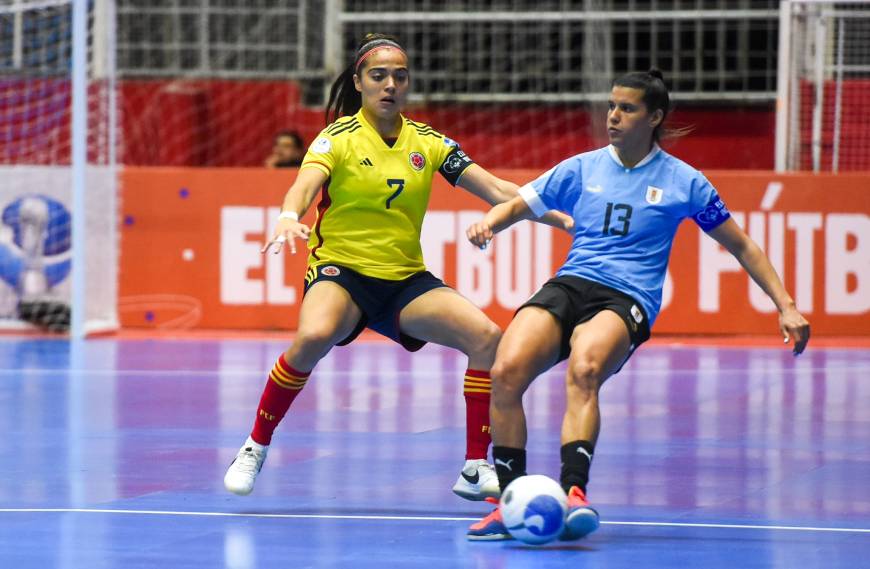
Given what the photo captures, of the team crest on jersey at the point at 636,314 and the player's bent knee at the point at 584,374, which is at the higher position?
the team crest on jersey at the point at 636,314

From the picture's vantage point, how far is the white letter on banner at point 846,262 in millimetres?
14562

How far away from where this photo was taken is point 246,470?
22.1ft

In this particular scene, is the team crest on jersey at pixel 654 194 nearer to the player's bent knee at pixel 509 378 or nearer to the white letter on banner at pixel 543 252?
the player's bent knee at pixel 509 378

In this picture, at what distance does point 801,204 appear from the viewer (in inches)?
578

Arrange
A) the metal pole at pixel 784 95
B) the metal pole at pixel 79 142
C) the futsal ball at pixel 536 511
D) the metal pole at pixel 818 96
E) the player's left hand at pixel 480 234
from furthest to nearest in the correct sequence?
the metal pole at pixel 818 96, the metal pole at pixel 784 95, the metal pole at pixel 79 142, the player's left hand at pixel 480 234, the futsal ball at pixel 536 511

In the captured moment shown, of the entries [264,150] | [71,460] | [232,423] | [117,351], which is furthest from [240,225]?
[71,460]

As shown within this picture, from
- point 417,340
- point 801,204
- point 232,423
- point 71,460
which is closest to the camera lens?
point 417,340

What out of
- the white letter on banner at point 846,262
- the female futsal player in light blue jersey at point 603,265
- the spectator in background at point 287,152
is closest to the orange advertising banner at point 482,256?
the white letter on banner at point 846,262

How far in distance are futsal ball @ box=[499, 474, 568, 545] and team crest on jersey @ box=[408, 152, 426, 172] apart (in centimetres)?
179

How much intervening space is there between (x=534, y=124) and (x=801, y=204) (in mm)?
4217

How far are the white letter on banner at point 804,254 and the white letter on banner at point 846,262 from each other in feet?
0.43

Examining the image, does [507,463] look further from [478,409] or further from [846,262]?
[846,262]

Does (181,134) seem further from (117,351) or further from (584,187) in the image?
(584,187)

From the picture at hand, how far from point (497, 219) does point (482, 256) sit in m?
8.52
